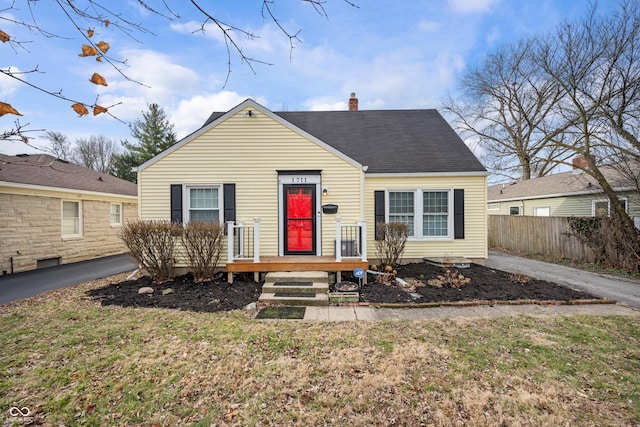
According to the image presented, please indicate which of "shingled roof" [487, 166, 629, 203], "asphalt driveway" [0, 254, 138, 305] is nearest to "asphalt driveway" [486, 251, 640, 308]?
"shingled roof" [487, 166, 629, 203]

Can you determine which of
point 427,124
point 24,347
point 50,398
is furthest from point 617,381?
point 427,124

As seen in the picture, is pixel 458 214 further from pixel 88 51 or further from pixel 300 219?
pixel 88 51

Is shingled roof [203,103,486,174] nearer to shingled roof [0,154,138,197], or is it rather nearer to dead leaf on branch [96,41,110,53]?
shingled roof [0,154,138,197]

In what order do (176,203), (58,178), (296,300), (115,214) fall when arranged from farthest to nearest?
(115,214) < (58,178) < (176,203) < (296,300)

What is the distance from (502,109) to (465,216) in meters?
17.1

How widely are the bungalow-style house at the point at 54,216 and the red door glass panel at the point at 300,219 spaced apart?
20.7 feet

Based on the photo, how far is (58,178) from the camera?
10344 mm

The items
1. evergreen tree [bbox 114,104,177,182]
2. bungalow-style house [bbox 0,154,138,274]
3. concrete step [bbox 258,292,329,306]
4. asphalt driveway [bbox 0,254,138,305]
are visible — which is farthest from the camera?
evergreen tree [bbox 114,104,177,182]

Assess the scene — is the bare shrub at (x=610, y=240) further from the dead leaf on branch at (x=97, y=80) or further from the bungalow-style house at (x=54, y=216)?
the bungalow-style house at (x=54, y=216)

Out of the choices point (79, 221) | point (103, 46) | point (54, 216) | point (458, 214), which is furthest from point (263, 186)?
point (79, 221)

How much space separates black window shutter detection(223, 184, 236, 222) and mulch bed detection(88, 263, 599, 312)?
1.61m

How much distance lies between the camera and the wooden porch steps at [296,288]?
5477 mm

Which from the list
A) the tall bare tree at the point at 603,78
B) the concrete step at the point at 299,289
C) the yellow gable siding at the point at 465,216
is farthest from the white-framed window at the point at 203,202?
the tall bare tree at the point at 603,78

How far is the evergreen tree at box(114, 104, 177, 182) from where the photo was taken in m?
24.0
